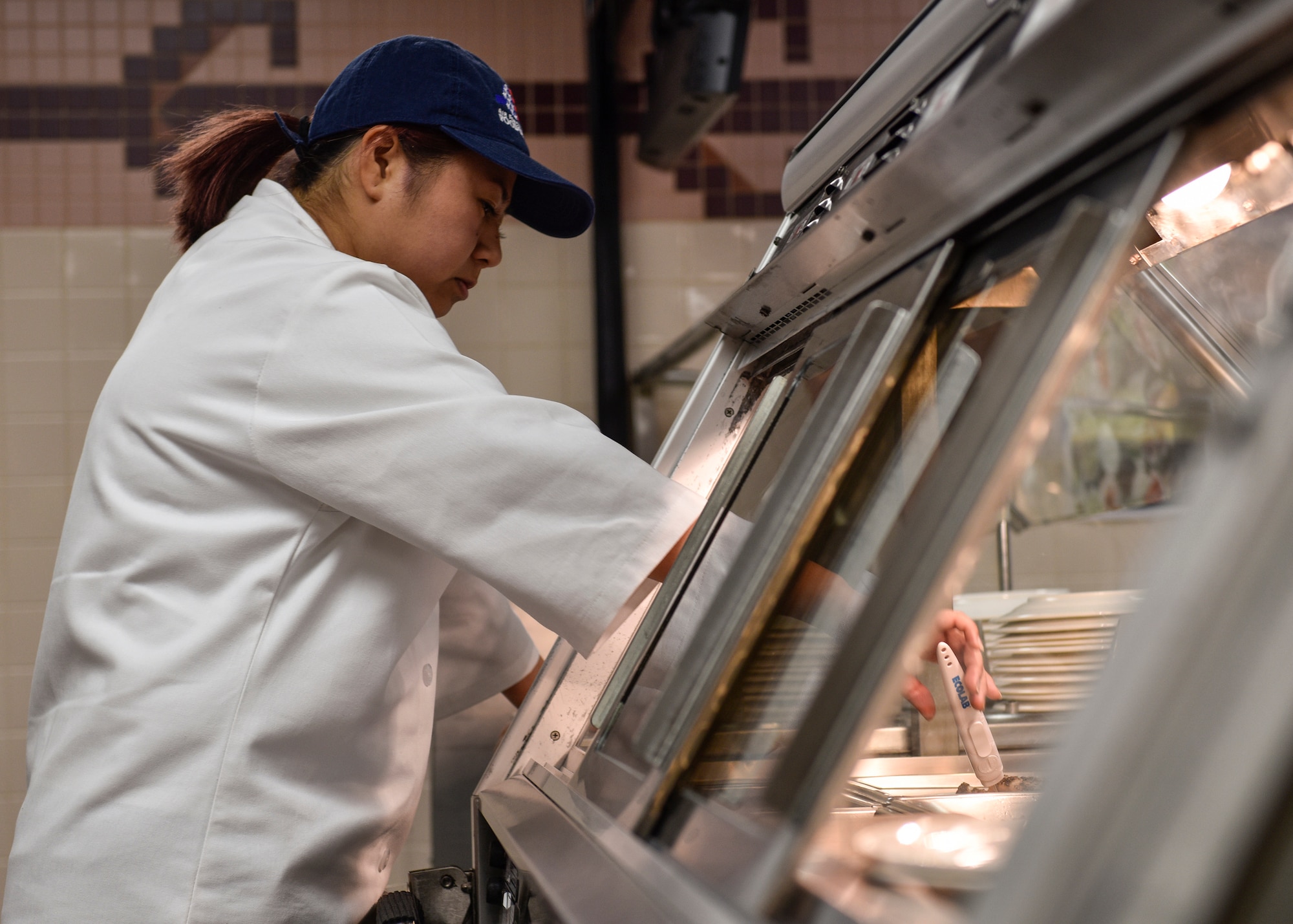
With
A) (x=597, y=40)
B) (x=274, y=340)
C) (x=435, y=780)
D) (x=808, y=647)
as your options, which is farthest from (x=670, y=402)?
(x=808, y=647)

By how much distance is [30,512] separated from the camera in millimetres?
2531

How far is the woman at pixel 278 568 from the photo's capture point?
811 millimetres

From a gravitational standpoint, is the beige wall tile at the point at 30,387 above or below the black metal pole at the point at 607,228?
below

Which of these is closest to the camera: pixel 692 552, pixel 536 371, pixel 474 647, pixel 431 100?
pixel 692 552

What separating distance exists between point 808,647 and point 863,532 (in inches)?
3.1

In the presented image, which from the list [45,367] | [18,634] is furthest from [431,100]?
[18,634]

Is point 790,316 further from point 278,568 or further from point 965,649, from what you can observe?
point 278,568

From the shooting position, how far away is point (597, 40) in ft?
8.87

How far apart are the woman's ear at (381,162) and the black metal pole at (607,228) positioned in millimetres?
1540

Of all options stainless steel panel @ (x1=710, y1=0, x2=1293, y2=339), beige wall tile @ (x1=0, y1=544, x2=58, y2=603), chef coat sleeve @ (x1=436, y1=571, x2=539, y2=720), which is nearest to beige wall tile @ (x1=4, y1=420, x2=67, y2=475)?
beige wall tile @ (x1=0, y1=544, x2=58, y2=603)

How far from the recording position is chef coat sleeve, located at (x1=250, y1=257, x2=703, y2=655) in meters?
0.80

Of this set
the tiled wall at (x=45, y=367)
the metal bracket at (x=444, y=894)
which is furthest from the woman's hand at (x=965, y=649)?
the tiled wall at (x=45, y=367)

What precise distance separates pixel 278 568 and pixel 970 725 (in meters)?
0.63

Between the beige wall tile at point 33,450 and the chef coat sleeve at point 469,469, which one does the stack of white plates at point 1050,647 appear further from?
the beige wall tile at point 33,450
